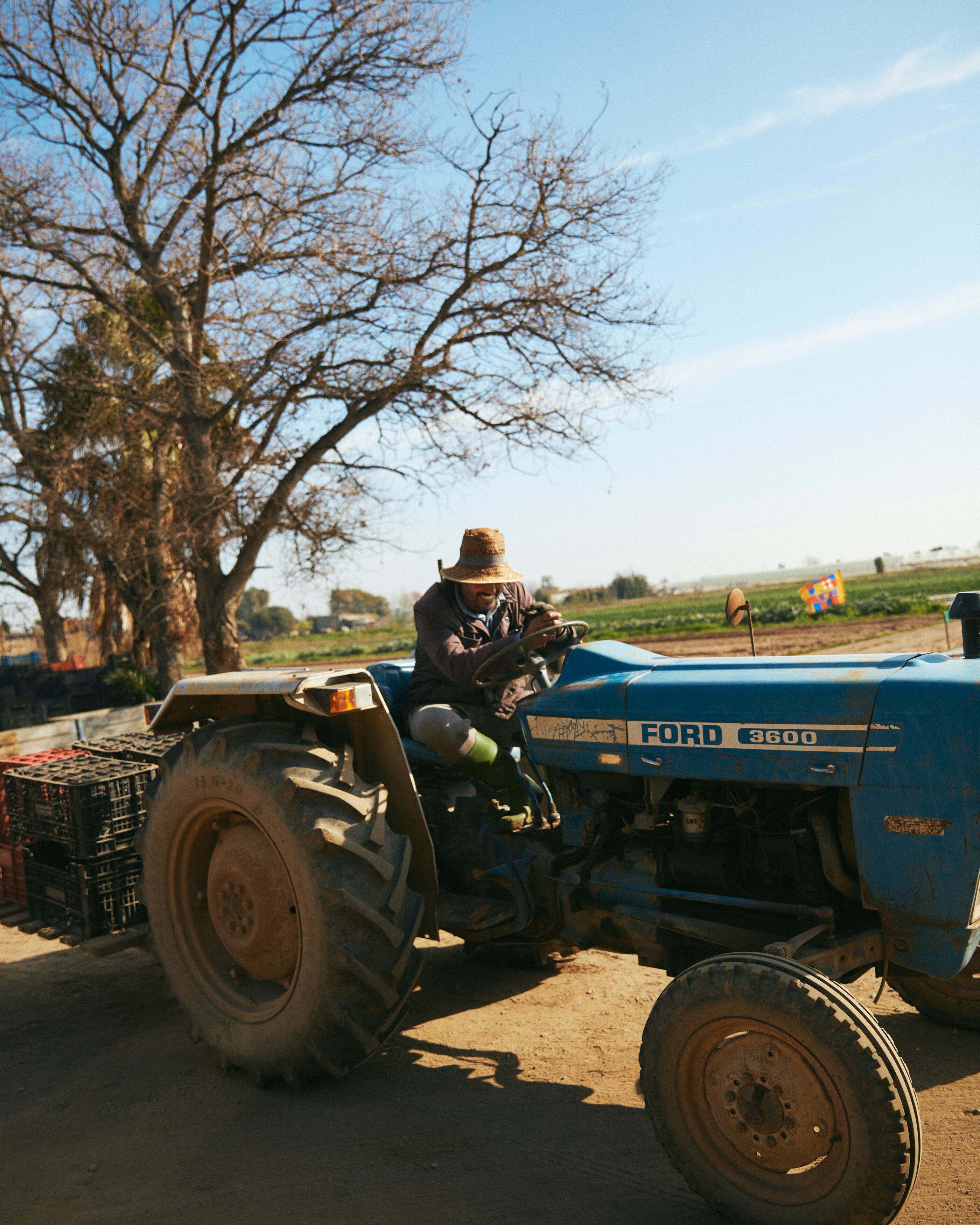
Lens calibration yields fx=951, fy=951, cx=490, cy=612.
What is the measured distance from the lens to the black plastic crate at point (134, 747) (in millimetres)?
4484

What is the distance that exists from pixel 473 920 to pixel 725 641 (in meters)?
24.8

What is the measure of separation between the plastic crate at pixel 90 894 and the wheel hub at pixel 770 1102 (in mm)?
2598

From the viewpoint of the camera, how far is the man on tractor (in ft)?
11.4

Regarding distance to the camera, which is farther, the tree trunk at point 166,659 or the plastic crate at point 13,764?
the tree trunk at point 166,659

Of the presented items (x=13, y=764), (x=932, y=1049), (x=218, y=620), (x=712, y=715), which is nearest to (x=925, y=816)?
(x=712, y=715)

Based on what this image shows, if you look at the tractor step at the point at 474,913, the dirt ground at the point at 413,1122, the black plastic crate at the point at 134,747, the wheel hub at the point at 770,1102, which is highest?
the black plastic crate at the point at 134,747

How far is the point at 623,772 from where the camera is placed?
2.93m

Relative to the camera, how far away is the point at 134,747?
461cm

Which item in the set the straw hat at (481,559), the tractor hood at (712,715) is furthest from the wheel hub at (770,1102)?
the straw hat at (481,559)

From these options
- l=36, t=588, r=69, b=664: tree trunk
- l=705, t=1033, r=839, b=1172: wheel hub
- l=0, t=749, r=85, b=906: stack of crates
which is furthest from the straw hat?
l=36, t=588, r=69, b=664: tree trunk

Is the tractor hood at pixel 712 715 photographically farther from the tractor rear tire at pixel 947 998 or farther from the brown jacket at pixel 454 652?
the tractor rear tire at pixel 947 998

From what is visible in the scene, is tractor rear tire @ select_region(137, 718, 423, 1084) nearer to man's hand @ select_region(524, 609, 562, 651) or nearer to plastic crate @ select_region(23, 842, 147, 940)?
plastic crate @ select_region(23, 842, 147, 940)

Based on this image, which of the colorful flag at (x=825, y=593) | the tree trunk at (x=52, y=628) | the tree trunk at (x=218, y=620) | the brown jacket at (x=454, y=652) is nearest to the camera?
the brown jacket at (x=454, y=652)

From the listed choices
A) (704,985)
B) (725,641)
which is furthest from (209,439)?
(725,641)
